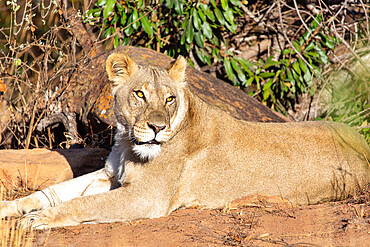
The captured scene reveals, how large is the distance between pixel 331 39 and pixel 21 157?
18.3ft

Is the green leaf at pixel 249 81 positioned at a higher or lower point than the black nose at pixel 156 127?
lower

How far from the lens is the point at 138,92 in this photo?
404cm

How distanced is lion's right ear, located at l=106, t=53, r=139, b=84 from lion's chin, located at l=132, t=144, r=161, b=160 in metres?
0.77

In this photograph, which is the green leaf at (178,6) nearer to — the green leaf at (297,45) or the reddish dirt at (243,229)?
the green leaf at (297,45)

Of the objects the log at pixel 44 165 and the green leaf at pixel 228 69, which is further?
the green leaf at pixel 228 69

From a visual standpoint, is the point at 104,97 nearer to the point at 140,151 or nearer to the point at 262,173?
the point at 140,151

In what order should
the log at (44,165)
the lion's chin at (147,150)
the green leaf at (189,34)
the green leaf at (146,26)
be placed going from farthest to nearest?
the green leaf at (189,34) < the green leaf at (146,26) < the log at (44,165) < the lion's chin at (147,150)

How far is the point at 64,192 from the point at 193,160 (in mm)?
1552

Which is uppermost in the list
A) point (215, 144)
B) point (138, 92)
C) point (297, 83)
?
point (138, 92)

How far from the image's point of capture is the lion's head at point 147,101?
3.79 m

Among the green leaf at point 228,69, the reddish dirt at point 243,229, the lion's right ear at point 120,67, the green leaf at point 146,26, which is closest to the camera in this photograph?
the reddish dirt at point 243,229

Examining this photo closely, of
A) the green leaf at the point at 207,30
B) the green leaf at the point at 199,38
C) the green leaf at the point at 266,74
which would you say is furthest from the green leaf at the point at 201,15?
the green leaf at the point at 266,74

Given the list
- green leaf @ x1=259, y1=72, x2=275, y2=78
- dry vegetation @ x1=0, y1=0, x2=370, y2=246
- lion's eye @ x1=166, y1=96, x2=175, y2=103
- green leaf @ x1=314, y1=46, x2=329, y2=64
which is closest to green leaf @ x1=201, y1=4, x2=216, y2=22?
dry vegetation @ x1=0, y1=0, x2=370, y2=246

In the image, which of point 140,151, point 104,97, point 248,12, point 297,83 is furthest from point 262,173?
point 248,12
